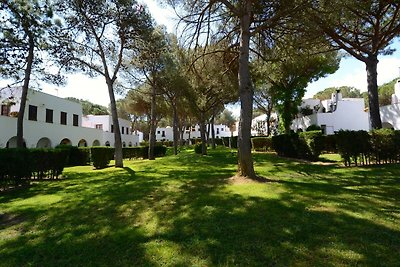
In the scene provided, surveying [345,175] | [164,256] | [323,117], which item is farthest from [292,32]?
[323,117]

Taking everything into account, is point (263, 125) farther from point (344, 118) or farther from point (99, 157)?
point (99, 157)

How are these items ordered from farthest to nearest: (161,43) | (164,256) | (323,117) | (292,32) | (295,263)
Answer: (323,117)
(161,43)
(292,32)
(164,256)
(295,263)

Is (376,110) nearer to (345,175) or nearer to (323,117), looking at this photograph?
(345,175)

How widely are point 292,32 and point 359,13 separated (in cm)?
420

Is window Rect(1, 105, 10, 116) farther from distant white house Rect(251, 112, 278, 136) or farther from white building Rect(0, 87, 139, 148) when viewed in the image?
distant white house Rect(251, 112, 278, 136)

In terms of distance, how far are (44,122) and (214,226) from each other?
2453 centimetres

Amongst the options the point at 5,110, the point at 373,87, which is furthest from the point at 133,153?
the point at 373,87

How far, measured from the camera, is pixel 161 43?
1919 cm

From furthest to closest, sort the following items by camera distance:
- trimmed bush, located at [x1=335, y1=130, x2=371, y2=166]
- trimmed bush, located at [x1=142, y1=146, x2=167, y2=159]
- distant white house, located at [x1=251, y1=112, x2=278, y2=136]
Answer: distant white house, located at [x1=251, y1=112, x2=278, y2=136] < trimmed bush, located at [x1=142, y1=146, x2=167, y2=159] < trimmed bush, located at [x1=335, y1=130, x2=371, y2=166]

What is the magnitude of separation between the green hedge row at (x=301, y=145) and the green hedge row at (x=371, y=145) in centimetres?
276

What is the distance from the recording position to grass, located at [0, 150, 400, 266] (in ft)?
12.5

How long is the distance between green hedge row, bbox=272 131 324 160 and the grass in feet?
18.9

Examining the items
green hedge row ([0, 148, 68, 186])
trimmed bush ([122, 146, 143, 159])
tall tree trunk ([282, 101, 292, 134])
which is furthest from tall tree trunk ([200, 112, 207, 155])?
green hedge row ([0, 148, 68, 186])

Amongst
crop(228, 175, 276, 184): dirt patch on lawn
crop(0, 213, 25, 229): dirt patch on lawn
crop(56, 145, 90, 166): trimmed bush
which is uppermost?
crop(56, 145, 90, 166): trimmed bush
